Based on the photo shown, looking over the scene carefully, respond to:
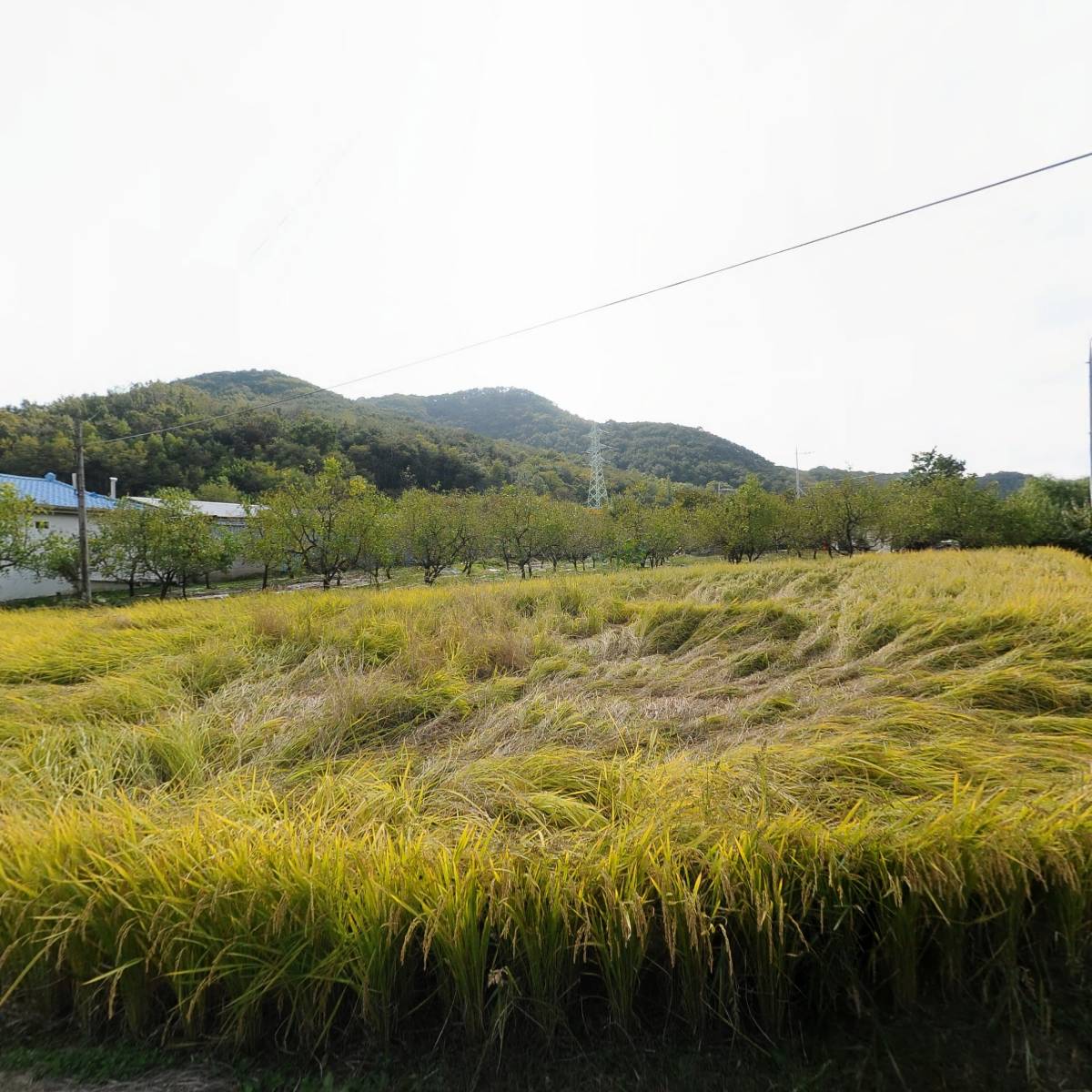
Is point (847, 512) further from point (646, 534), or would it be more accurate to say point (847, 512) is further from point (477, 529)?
point (477, 529)

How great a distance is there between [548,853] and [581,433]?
237 ft

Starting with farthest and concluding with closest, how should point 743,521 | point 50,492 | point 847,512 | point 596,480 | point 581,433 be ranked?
point 581,433
point 596,480
point 50,492
point 847,512
point 743,521

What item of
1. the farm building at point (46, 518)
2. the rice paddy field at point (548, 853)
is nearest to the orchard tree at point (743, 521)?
the rice paddy field at point (548, 853)

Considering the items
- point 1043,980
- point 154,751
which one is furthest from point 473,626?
point 1043,980

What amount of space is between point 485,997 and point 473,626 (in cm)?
373

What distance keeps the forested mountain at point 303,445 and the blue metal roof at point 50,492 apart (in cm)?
366

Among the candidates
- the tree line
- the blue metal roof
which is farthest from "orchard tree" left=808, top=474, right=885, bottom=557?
the blue metal roof

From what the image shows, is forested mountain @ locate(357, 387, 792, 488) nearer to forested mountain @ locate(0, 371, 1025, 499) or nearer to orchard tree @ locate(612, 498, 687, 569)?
forested mountain @ locate(0, 371, 1025, 499)

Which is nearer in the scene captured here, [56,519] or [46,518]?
[46,518]

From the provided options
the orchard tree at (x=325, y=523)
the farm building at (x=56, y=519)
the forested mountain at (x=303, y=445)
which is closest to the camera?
the orchard tree at (x=325, y=523)

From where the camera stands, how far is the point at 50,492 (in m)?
25.4

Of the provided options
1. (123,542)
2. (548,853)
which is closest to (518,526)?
(123,542)

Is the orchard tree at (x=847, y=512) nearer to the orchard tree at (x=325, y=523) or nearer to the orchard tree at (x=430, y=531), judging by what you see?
the orchard tree at (x=430, y=531)

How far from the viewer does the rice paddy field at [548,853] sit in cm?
115
